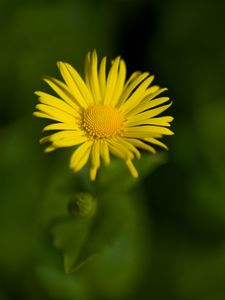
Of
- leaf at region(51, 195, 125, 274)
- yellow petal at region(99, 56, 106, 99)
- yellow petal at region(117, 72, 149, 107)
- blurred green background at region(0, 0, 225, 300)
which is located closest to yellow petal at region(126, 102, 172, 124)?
yellow petal at region(117, 72, 149, 107)

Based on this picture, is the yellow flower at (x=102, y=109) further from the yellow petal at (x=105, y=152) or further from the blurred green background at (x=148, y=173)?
the blurred green background at (x=148, y=173)

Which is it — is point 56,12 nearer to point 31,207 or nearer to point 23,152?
point 23,152

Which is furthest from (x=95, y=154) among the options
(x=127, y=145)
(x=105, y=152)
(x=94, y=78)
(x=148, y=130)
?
(x=94, y=78)

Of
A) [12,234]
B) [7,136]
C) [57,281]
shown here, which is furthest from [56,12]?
[57,281]

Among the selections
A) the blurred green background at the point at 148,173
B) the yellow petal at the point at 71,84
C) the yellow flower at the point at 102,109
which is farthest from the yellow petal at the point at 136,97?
the blurred green background at the point at 148,173

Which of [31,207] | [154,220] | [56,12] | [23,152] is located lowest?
[154,220]
